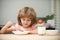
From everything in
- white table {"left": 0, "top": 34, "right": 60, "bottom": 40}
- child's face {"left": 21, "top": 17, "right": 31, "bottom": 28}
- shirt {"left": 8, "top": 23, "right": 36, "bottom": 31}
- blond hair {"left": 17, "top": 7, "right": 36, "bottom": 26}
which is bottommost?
white table {"left": 0, "top": 34, "right": 60, "bottom": 40}

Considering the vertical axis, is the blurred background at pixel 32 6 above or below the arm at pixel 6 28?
above

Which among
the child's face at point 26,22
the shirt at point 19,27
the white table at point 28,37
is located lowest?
the white table at point 28,37

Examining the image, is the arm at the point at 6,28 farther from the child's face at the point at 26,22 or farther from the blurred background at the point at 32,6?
the child's face at the point at 26,22

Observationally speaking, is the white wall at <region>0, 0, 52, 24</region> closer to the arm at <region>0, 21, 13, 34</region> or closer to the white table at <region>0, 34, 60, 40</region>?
the arm at <region>0, 21, 13, 34</region>

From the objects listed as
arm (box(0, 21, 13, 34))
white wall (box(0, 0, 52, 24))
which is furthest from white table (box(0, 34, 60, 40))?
white wall (box(0, 0, 52, 24))

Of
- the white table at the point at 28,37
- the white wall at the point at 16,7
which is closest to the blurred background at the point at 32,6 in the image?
the white wall at the point at 16,7

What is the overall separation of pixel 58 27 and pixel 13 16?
52 centimetres

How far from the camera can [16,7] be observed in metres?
2.08

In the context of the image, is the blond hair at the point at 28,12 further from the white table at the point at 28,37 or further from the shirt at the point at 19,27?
the white table at the point at 28,37

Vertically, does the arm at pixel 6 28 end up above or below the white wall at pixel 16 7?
below

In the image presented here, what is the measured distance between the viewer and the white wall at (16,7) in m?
2.06

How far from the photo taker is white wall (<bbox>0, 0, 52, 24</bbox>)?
6.77 ft

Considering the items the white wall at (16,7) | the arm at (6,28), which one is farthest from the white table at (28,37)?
the white wall at (16,7)

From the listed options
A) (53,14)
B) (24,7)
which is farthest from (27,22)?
(53,14)
